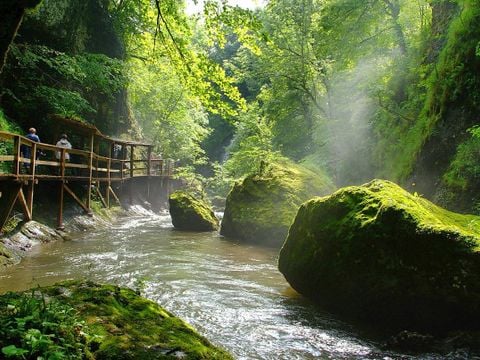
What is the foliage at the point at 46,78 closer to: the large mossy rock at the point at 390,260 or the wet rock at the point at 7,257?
the wet rock at the point at 7,257

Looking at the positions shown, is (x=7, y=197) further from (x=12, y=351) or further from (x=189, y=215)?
(x=12, y=351)

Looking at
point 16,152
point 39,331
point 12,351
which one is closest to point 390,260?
point 39,331

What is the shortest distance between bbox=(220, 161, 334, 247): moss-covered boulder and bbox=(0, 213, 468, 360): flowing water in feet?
2.59

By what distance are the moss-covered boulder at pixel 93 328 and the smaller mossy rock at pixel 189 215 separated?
12948 mm

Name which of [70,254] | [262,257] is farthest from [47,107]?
[262,257]

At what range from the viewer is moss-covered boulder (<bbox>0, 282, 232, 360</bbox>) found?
236cm

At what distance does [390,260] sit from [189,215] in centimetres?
1216

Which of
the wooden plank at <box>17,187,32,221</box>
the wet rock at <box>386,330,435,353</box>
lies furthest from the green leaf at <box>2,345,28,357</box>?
the wooden plank at <box>17,187,32,221</box>

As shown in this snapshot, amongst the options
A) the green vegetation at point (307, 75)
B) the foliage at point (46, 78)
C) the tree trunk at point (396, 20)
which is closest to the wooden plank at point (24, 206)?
the foliage at point (46, 78)

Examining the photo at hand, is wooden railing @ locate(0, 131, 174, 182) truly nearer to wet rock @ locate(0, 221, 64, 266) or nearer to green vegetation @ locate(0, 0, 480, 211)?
wet rock @ locate(0, 221, 64, 266)

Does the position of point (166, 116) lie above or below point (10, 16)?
above

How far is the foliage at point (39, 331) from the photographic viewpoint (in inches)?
89.3

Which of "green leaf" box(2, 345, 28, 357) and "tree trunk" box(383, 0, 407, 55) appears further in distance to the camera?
"tree trunk" box(383, 0, 407, 55)

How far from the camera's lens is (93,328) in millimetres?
2906
